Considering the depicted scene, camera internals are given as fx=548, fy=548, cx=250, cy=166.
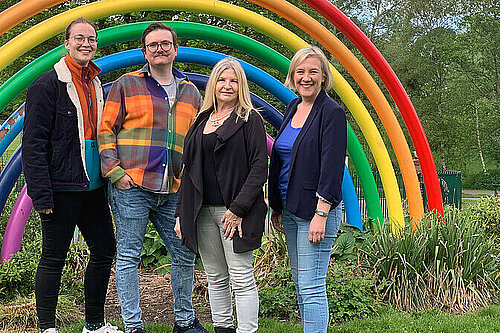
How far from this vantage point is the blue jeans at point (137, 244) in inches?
147

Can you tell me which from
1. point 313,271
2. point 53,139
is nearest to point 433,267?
point 313,271

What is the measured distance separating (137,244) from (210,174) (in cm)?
82

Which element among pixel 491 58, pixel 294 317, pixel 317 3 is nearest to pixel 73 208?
pixel 294 317

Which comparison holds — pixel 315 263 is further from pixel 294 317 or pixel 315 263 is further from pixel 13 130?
pixel 13 130

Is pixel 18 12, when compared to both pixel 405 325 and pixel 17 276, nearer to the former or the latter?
pixel 17 276

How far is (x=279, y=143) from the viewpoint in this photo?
342cm

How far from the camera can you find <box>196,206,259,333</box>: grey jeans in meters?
3.40

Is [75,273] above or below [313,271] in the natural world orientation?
below

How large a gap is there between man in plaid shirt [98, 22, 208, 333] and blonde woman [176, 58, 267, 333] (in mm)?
360

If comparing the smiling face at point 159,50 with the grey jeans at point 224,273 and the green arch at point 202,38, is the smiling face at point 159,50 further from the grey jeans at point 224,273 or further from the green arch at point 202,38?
the green arch at point 202,38

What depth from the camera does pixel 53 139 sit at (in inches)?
144

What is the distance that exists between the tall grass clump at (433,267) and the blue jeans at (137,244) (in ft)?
6.94

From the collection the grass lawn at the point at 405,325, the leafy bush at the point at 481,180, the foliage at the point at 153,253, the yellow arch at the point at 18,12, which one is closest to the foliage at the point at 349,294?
the grass lawn at the point at 405,325

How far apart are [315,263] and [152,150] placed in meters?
1.35
